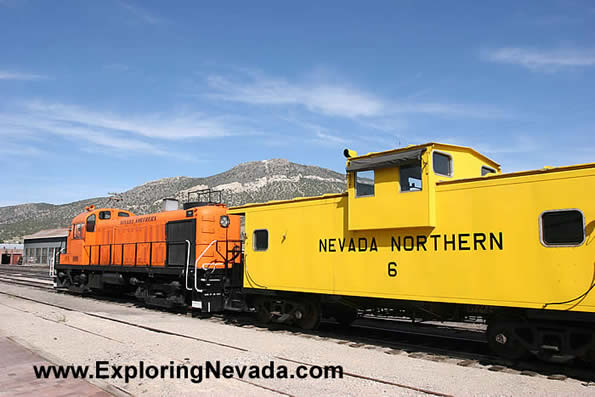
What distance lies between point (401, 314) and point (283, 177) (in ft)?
450

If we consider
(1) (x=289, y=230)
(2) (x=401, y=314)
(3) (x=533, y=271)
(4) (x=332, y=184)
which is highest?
(4) (x=332, y=184)

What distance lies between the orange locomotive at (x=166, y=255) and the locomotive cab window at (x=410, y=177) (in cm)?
655

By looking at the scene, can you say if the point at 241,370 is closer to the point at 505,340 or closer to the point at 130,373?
the point at 130,373

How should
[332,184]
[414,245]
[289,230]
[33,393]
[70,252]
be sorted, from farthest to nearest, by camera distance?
[332,184] < [70,252] < [289,230] < [414,245] < [33,393]

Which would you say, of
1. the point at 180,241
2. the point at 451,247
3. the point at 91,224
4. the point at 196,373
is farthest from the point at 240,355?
the point at 91,224

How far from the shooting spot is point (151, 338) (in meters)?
10.4

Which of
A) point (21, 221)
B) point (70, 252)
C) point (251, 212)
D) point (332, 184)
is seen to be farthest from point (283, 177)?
point (251, 212)

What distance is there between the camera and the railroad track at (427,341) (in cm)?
782

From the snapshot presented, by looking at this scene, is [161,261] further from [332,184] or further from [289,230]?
[332,184]

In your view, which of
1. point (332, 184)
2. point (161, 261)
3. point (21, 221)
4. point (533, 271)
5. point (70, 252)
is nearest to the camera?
point (533, 271)

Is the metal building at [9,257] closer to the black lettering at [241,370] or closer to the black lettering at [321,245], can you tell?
the black lettering at [321,245]

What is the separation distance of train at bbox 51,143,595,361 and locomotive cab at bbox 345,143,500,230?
0.08 feet

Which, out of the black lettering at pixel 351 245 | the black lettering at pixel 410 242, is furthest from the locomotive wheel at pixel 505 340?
the black lettering at pixel 351 245

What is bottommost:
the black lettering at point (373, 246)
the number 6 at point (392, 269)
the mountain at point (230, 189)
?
the number 6 at point (392, 269)
